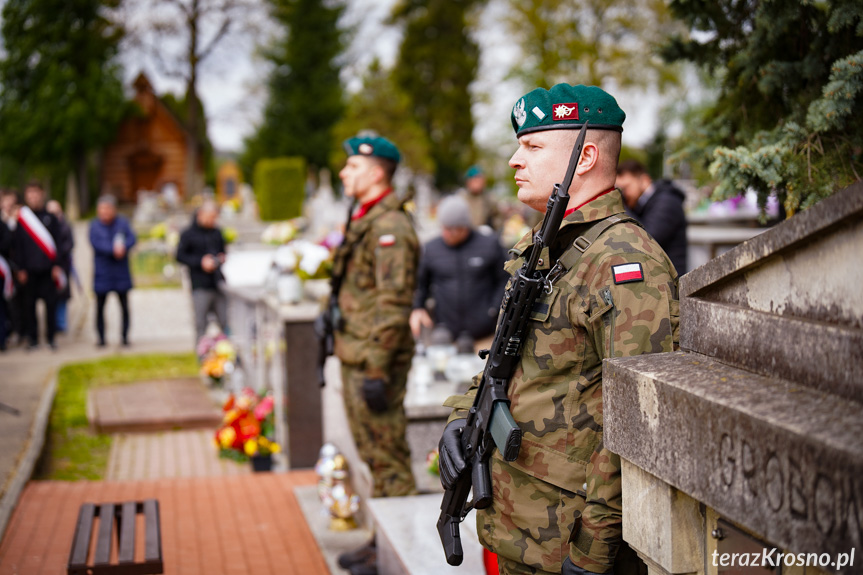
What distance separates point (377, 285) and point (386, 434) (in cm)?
82

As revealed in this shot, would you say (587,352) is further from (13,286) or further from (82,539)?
(13,286)

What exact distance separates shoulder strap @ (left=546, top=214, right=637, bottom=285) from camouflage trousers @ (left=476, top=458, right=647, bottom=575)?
0.61 m

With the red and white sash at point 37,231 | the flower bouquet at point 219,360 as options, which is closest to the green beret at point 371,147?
the flower bouquet at point 219,360

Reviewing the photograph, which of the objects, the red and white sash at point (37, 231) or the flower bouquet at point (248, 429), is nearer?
the flower bouquet at point (248, 429)

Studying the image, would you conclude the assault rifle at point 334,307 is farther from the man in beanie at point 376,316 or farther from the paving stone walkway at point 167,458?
the paving stone walkway at point 167,458

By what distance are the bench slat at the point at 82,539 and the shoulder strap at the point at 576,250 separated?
7.96 ft

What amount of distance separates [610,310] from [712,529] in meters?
0.62

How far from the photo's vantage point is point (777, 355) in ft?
6.26

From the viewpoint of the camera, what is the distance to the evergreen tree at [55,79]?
36.9 m

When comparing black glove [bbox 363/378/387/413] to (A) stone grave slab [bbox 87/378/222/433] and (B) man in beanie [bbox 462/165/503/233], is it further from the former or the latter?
(B) man in beanie [bbox 462/165/503/233]

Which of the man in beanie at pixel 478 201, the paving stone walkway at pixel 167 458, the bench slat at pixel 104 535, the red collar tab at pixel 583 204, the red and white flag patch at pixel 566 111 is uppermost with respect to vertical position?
the man in beanie at pixel 478 201

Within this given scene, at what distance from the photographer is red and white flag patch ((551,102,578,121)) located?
2.60 metres

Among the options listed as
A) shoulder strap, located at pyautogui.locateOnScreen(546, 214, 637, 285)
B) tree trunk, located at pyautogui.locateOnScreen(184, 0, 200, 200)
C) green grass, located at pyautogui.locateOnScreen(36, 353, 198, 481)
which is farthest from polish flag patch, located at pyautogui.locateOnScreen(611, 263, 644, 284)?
tree trunk, located at pyautogui.locateOnScreen(184, 0, 200, 200)

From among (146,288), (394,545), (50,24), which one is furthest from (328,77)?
(394,545)
